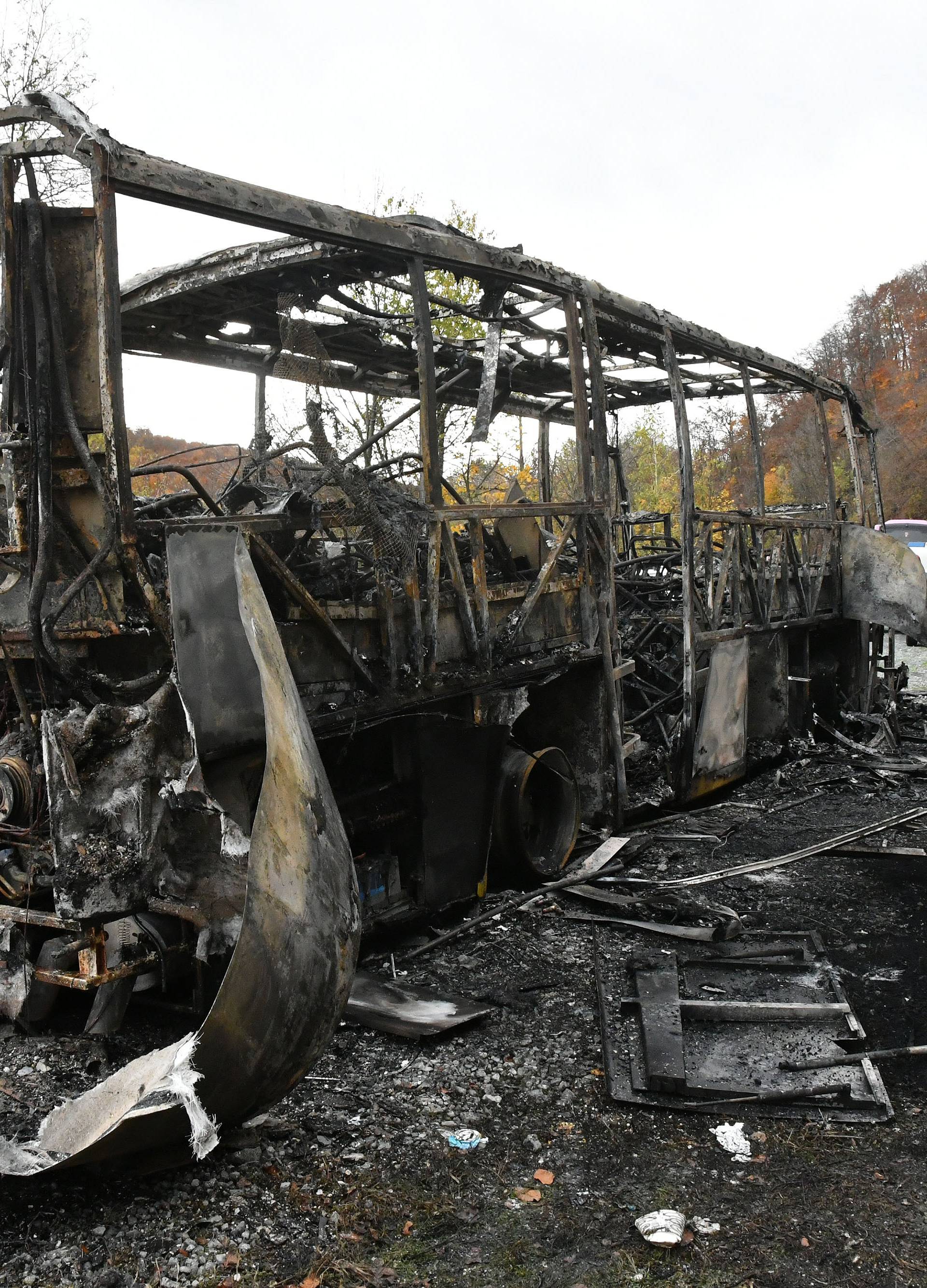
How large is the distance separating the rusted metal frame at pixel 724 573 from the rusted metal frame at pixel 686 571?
63 cm

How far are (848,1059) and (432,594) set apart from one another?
3441mm

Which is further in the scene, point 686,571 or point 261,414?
point 686,571

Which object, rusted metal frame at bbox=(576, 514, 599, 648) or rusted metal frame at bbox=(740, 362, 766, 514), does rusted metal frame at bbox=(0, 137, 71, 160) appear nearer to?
rusted metal frame at bbox=(576, 514, 599, 648)

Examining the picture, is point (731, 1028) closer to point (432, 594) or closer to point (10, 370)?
point (432, 594)

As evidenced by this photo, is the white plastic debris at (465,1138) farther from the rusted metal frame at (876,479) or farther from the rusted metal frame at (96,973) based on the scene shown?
the rusted metal frame at (876,479)

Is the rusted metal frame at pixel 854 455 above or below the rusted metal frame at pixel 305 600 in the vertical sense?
above

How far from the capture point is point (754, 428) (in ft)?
34.9

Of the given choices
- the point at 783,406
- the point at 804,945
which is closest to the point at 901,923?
the point at 804,945

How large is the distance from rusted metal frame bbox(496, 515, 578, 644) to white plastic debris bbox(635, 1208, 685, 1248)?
418 cm

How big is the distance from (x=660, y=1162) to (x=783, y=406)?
5273 centimetres

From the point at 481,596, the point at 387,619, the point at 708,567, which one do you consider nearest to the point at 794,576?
the point at 708,567

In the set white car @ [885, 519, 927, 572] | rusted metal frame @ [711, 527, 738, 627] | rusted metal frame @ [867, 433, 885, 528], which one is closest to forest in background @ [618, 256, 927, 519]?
white car @ [885, 519, 927, 572]

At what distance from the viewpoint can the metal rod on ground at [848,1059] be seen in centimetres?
441

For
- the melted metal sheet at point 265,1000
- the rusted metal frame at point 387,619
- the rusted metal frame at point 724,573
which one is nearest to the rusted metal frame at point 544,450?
the rusted metal frame at point 724,573
